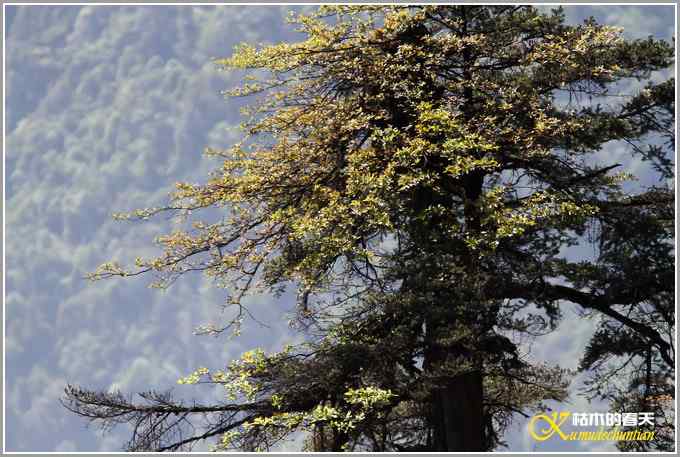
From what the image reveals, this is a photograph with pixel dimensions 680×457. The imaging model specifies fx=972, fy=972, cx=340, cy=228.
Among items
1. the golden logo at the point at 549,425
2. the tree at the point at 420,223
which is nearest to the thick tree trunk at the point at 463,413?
the tree at the point at 420,223

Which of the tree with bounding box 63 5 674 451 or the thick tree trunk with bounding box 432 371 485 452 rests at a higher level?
the tree with bounding box 63 5 674 451

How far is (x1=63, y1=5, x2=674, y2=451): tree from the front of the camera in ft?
45.2

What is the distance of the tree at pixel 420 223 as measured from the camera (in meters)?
13.8

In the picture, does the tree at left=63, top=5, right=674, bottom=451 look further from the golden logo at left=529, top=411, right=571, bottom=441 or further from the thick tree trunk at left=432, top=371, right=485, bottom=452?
the golden logo at left=529, top=411, right=571, bottom=441

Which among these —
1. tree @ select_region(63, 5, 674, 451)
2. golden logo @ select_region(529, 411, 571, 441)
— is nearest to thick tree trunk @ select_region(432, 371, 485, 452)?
tree @ select_region(63, 5, 674, 451)

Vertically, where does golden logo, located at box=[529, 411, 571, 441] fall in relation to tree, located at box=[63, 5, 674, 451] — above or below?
below

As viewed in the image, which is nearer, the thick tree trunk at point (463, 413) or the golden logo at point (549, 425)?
the golden logo at point (549, 425)

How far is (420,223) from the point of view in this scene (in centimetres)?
1445

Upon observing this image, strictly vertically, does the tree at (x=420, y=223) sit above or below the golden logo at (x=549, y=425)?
above

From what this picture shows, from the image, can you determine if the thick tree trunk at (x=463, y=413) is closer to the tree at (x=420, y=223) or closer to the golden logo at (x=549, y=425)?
the tree at (x=420, y=223)

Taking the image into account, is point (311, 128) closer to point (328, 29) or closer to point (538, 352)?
point (328, 29)

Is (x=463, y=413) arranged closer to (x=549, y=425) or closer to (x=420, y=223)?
(x=549, y=425)

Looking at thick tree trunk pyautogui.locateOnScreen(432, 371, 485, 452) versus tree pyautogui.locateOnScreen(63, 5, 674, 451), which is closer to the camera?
tree pyautogui.locateOnScreen(63, 5, 674, 451)

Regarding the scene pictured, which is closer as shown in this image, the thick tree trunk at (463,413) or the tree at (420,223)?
the tree at (420,223)
